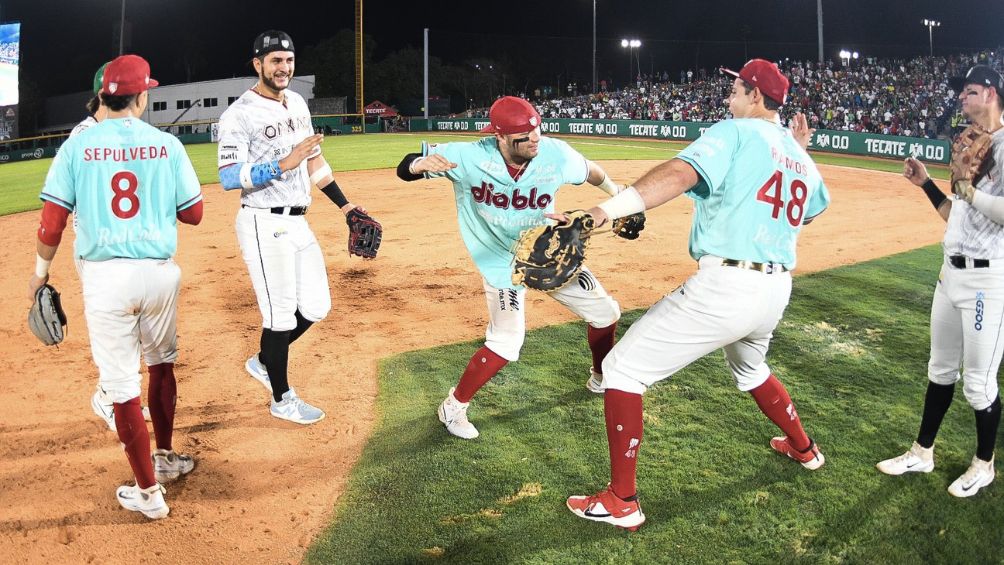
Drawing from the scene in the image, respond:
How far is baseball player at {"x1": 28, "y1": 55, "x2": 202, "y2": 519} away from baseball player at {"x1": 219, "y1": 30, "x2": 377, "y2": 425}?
0.78m

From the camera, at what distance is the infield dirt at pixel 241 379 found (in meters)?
3.82

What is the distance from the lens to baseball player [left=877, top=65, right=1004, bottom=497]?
12.5 ft

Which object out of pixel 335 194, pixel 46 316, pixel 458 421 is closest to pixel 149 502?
pixel 46 316

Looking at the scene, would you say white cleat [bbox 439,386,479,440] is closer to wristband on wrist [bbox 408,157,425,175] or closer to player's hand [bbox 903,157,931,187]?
wristband on wrist [bbox 408,157,425,175]

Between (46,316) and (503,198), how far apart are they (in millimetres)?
2632

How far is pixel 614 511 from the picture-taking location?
12.2 ft

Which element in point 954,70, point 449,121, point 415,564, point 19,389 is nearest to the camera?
point 415,564

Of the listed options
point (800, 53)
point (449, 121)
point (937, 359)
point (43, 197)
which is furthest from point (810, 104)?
point (43, 197)

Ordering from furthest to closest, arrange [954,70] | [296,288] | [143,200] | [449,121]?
[449,121], [954,70], [296,288], [143,200]

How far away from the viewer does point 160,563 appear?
3527 mm

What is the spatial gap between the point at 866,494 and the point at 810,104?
107ft

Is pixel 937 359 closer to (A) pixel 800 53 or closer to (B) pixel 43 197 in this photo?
(B) pixel 43 197

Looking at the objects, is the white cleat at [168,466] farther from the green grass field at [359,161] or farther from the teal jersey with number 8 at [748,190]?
the green grass field at [359,161]

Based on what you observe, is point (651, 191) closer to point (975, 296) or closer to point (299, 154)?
point (975, 296)
